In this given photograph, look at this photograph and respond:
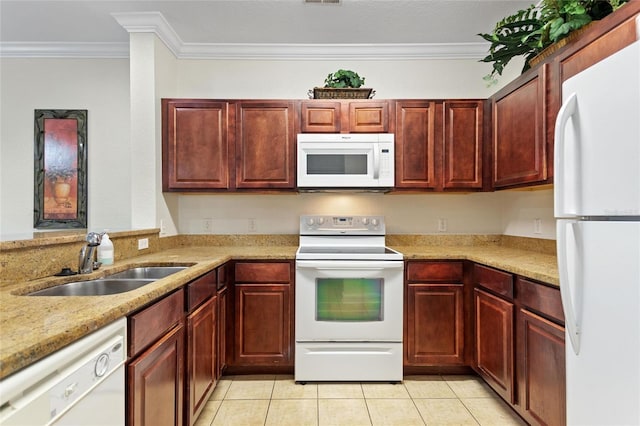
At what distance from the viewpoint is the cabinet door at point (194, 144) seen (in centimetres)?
268

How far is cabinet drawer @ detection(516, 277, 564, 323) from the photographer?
59.4 inches

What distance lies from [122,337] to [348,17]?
8.34 ft

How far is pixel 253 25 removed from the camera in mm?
2686

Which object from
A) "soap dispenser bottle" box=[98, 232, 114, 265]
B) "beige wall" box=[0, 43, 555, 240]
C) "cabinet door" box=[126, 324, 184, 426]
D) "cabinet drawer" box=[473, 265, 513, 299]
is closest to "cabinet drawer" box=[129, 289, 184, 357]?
"cabinet door" box=[126, 324, 184, 426]

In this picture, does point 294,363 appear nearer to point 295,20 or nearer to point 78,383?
point 78,383

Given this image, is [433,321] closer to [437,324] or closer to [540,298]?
[437,324]

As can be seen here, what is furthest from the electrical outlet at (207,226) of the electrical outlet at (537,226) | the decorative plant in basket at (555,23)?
the electrical outlet at (537,226)

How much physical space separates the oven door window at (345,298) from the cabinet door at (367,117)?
1.17 metres

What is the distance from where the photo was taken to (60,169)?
119 inches

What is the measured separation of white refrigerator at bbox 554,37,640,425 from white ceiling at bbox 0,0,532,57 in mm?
1725

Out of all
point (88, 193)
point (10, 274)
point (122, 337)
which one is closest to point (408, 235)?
point (122, 337)

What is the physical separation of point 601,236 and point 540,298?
75 centimetres

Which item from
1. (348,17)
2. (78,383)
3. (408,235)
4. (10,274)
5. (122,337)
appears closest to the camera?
(78,383)

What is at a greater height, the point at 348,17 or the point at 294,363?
the point at 348,17
